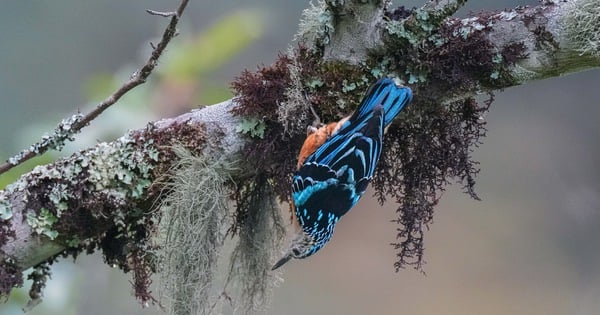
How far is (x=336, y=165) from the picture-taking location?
1.68 metres

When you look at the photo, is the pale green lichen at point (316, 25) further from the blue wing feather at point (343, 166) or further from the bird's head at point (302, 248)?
the bird's head at point (302, 248)

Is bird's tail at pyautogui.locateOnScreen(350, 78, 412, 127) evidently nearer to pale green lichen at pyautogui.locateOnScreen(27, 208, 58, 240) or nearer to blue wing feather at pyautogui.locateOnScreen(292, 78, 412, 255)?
blue wing feather at pyautogui.locateOnScreen(292, 78, 412, 255)

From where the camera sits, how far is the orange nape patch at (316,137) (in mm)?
1596

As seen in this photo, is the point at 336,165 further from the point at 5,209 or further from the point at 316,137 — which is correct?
the point at 5,209

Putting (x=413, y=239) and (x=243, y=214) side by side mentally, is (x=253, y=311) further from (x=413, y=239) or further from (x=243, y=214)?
(x=413, y=239)

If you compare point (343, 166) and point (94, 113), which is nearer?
point (94, 113)

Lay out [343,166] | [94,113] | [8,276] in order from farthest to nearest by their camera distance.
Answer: [343,166], [8,276], [94,113]

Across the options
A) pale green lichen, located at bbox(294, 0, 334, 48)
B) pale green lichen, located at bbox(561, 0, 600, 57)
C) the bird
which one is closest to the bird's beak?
the bird

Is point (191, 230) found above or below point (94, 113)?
below

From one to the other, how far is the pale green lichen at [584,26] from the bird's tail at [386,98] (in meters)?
0.33

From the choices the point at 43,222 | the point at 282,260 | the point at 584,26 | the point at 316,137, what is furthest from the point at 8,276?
the point at 584,26

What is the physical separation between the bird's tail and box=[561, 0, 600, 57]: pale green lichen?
1.08 ft

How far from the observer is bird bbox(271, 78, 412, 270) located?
157 cm

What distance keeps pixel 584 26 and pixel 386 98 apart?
402 mm
